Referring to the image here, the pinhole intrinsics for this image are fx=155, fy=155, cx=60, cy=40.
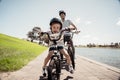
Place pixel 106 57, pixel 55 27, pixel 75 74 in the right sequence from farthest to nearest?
pixel 106 57, pixel 75 74, pixel 55 27

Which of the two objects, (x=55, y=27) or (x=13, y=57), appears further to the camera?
(x=13, y=57)

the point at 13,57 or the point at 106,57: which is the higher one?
the point at 13,57

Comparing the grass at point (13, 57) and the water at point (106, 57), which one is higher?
the grass at point (13, 57)

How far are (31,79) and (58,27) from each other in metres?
1.73

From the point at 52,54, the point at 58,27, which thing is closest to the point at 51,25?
the point at 58,27

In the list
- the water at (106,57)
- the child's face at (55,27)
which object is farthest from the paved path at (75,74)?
the water at (106,57)

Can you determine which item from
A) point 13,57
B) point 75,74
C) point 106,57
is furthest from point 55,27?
point 106,57

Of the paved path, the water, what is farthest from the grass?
the water

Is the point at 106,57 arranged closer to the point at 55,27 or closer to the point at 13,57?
the point at 13,57

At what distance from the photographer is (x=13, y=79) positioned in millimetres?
4426

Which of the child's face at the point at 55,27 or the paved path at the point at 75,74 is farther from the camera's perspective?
the paved path at the point at 75,74

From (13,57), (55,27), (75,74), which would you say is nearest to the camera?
(55,27)

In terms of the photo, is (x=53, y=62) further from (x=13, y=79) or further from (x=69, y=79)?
(x=13, y=79)

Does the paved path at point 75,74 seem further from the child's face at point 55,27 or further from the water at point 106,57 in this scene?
the water at point 106,57
